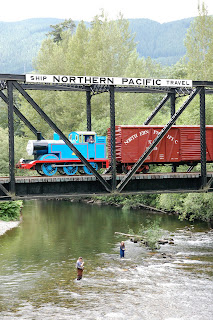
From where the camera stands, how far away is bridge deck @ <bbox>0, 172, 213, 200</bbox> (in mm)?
21484

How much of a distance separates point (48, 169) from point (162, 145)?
25.6ft

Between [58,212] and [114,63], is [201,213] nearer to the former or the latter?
[58,212]

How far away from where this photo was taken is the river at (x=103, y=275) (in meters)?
22.5

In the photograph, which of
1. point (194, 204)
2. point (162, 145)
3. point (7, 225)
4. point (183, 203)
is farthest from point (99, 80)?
point (183, 203)

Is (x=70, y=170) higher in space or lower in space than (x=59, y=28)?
lower

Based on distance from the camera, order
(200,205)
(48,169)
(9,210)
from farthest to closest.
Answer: (9,210), (200,205), (48,169)

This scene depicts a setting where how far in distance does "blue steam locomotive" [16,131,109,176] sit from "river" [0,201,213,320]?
624 cm

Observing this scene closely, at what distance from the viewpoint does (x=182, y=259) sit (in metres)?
30.9

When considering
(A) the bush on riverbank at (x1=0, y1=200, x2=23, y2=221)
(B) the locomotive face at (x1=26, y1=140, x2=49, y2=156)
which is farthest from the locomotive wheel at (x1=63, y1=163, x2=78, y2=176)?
(A) the bush on riverbank at (x1=0, y1=200, x2=23, y2=221)

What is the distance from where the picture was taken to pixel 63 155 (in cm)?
2672

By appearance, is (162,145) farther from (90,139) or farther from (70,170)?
(70,170)

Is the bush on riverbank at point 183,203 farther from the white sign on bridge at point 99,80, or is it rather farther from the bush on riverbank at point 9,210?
the white sign on bridge at point 99,80

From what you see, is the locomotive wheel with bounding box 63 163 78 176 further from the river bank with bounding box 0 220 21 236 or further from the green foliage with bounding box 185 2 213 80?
the green foliage with bounding box 185 2 213 80

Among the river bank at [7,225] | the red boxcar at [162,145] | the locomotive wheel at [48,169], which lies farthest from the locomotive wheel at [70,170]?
the river bank at [7,225]
